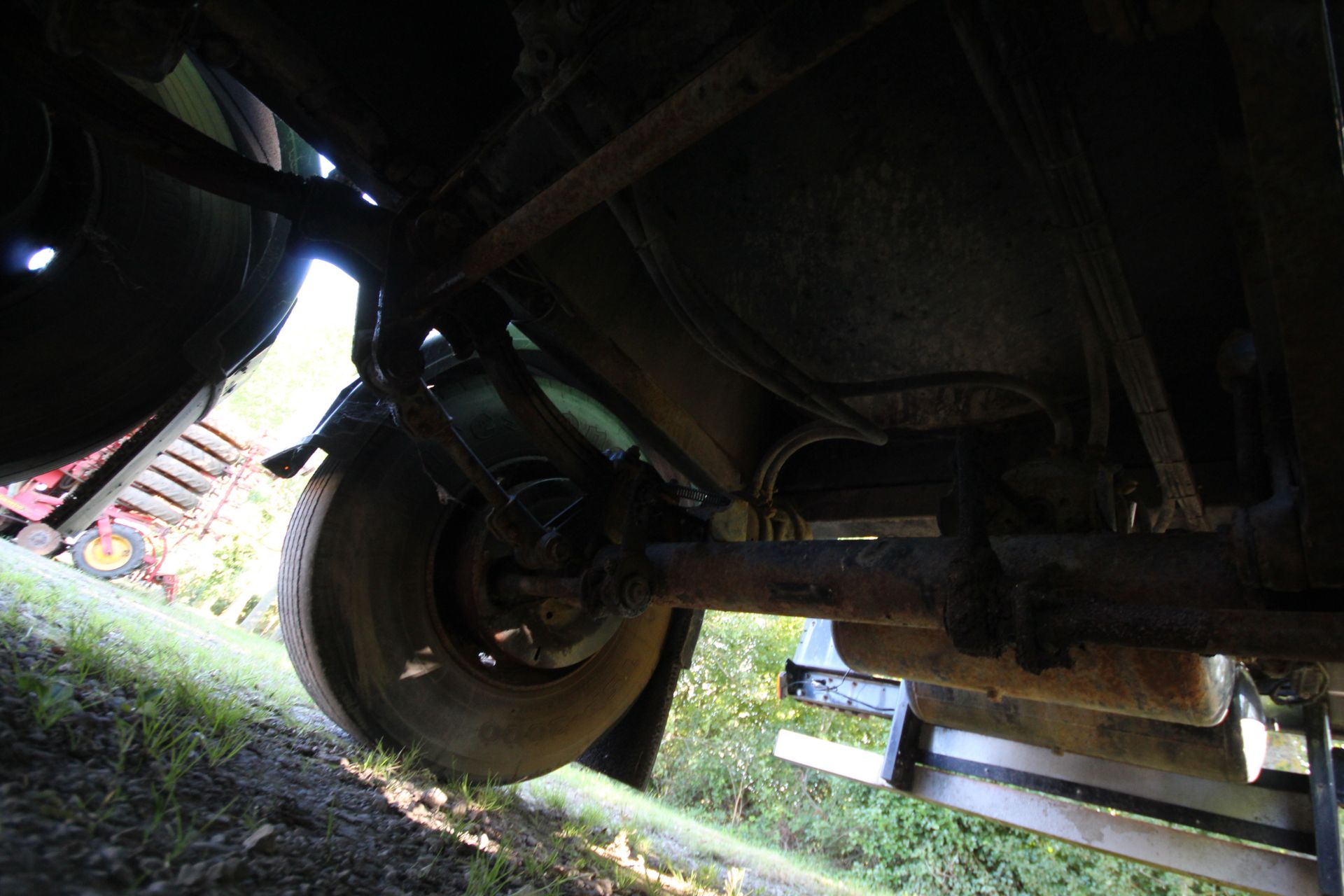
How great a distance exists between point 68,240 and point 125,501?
9.73m

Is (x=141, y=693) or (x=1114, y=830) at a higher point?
(x=1114, y=830)

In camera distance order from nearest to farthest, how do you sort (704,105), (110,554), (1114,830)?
(704,105) → (1114,830) → (110,554)

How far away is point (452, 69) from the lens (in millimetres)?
1440

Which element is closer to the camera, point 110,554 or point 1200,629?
point 1200,629

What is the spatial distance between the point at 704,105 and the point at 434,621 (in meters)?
1.52

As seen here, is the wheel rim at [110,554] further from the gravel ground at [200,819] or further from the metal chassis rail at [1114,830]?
the metal chassis rail at [1114,830]

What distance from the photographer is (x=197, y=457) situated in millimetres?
9914

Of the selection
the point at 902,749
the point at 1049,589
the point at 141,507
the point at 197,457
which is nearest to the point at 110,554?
the point at 141,507

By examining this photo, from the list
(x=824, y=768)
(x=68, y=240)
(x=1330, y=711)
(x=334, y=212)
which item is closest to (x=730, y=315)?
(x=334, y=212)

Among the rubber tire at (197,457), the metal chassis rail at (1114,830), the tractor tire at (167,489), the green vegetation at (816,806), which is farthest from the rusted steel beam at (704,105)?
the rubber tire at (197,457)

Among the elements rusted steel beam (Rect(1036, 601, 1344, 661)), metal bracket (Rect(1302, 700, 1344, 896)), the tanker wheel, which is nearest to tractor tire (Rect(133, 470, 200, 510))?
the tanker wheel

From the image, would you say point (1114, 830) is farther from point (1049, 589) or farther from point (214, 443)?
point (214, 443)

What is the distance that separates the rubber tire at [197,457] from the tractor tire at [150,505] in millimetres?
610

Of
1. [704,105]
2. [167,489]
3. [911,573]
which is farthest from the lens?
[167,489]
